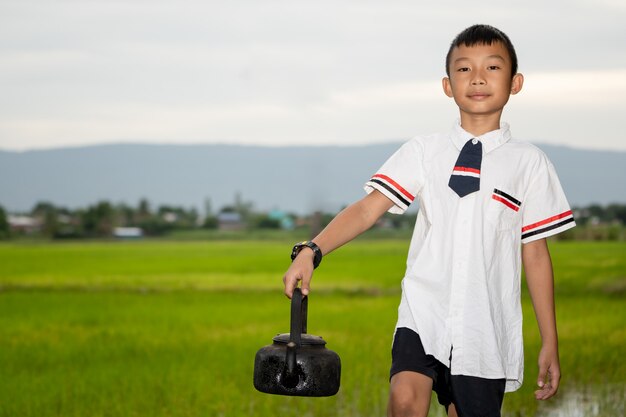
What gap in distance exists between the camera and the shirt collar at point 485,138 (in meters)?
3.14

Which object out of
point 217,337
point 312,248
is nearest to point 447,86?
point 312,248

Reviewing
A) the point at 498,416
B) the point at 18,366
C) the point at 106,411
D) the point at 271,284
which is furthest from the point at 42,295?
the point at 498,416

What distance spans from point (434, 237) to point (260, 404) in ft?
9.94

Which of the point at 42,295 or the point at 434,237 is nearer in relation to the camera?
the point at 434,237

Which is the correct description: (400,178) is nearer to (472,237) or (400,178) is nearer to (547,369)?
(472,237)

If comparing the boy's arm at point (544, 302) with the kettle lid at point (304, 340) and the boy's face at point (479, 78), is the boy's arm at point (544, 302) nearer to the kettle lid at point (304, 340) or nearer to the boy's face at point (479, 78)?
the boy's face at point (479, 78)

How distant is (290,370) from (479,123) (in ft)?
2.95

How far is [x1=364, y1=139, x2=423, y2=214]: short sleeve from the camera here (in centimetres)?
307

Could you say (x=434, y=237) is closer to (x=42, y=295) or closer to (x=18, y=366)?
(x=18, y=366)

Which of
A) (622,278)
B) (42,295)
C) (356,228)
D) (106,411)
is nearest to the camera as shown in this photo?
(356,228)

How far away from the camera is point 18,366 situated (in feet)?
26.3

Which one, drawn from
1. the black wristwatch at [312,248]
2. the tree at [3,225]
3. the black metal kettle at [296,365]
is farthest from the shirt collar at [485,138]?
the tree at [3,225]

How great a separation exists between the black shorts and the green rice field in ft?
8.38

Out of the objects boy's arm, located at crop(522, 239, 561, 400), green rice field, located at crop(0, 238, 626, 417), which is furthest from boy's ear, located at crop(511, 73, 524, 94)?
green rice field, located at crop(0, 238, 626, 417)
